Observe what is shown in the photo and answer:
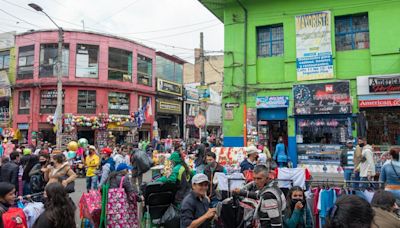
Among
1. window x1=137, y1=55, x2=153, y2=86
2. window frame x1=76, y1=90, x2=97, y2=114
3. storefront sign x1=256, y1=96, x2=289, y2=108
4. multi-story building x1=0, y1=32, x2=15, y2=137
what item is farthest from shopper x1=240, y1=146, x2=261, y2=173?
multi-story building x1=0, y1=32, x2=15, y2=137

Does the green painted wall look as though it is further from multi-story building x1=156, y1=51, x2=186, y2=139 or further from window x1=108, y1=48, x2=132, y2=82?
multi-story building x1=156, y1=51, x2=186, y2=139

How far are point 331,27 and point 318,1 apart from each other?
58.8 inches

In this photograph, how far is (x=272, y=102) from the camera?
50.2 feet

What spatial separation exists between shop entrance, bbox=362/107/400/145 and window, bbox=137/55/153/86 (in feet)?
71.9

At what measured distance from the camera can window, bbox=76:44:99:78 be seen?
88.0ft

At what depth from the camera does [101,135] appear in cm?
2650

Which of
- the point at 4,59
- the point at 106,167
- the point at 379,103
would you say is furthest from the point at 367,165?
the point at 4,59

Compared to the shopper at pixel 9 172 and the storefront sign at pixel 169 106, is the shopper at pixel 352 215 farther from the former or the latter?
the storefront sign at pixel 169 106

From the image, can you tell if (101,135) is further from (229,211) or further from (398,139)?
(229,211)

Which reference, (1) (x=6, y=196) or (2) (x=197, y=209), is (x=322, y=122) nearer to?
(2) (x=197, y=209)

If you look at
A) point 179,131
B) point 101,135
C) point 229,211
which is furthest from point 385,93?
point 179,131

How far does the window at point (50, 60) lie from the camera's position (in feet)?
86.5

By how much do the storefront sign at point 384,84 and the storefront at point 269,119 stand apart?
365 centimetres

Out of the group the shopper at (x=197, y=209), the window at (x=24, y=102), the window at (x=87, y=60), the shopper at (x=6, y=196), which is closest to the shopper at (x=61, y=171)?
the shopper at (x=6, y=196)
